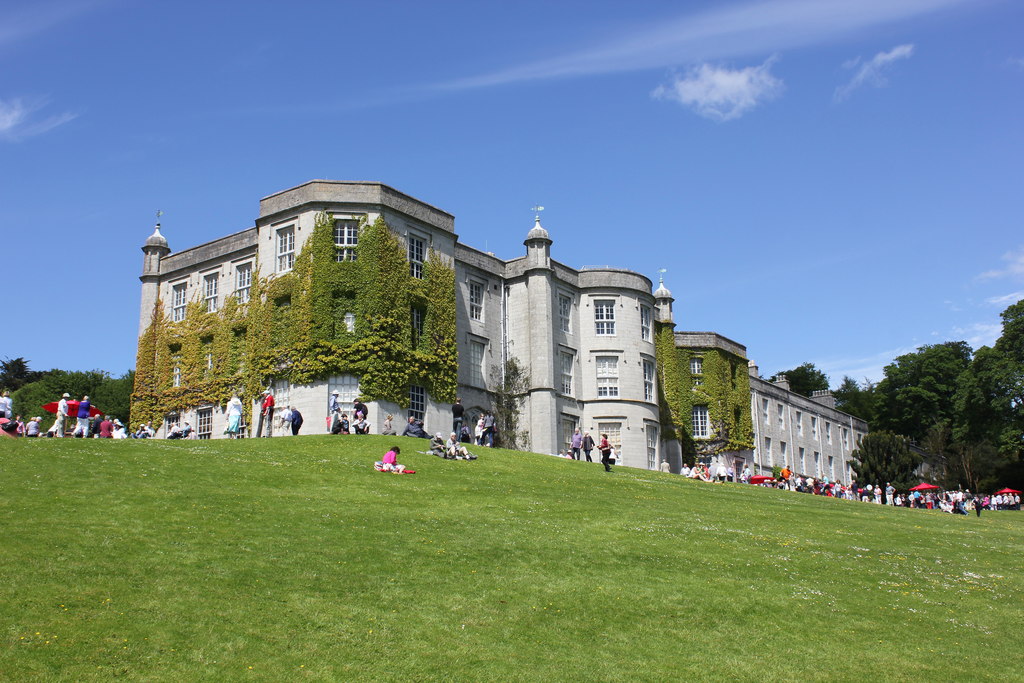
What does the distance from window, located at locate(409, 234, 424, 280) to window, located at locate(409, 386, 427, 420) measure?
6.44 m

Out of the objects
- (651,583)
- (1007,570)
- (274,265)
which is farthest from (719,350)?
(651,583)

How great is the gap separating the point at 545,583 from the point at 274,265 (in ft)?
119

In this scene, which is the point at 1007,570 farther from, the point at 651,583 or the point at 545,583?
the point at 545,583

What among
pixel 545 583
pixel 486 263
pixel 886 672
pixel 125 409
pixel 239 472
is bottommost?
pixel 886 672

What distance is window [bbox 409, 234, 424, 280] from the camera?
53500 millimetres

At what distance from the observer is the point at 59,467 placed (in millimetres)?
Answer: 26891

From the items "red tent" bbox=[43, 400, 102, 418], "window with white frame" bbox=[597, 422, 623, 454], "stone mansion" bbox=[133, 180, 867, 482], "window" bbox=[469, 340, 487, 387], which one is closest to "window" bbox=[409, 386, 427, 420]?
"stone mansion" bbox=[133, 180, 867, 482]

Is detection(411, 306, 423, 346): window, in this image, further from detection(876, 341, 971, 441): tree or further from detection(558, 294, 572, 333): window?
detection(876, 341, 971, 441): tree

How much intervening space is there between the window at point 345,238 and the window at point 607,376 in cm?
2025

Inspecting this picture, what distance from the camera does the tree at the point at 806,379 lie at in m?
132

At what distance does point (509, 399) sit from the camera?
59.6 meters

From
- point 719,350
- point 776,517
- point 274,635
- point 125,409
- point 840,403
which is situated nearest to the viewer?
point 274,635

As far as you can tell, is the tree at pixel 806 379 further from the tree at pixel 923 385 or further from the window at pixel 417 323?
the window at pixel 417 323

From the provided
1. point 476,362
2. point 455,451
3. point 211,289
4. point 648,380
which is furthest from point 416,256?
point 648,380
